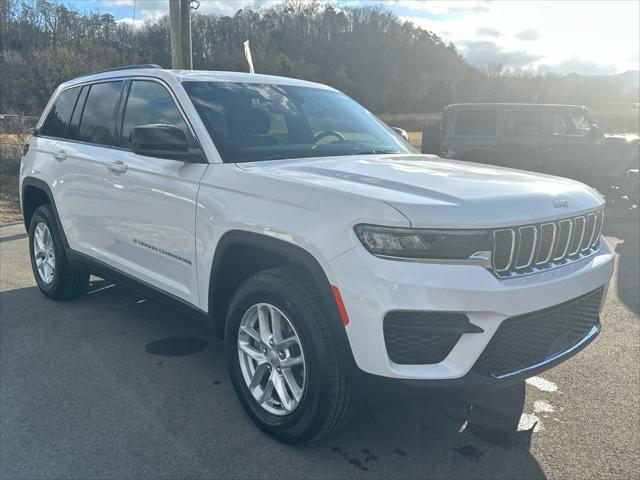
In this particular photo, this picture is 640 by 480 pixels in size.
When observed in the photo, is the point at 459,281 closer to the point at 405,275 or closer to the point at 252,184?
the point at 405,275

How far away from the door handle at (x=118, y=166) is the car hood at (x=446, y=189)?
45.5 inches

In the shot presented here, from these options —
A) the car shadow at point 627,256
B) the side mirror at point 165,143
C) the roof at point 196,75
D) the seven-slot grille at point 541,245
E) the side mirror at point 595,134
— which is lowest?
the car shadow at point 627,256

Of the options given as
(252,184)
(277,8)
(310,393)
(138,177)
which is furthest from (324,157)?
(277,8)

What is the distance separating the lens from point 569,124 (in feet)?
40.0

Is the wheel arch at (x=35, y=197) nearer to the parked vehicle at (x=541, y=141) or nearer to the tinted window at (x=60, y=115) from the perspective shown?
the tinted window at (x=60, y=115)

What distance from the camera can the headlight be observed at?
7.56 ft

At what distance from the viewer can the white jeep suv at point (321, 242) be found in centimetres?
232

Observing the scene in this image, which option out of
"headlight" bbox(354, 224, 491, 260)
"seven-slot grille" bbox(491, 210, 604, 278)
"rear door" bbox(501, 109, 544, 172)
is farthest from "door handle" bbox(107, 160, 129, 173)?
"rear door" bbox(501, 109, 544, 172)

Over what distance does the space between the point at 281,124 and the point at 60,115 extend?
8.01 ft

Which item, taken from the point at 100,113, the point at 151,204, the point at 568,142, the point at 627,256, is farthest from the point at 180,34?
the point at 568,142

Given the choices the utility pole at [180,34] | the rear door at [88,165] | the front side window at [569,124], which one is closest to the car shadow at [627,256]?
the front side window at [569,124]

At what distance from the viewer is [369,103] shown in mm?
76188

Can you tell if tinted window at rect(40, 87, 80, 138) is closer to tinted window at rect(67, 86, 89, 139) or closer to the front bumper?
tinted window at rect(67, 86, 89, 139)

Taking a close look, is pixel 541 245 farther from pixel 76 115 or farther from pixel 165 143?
pixel 76 115
